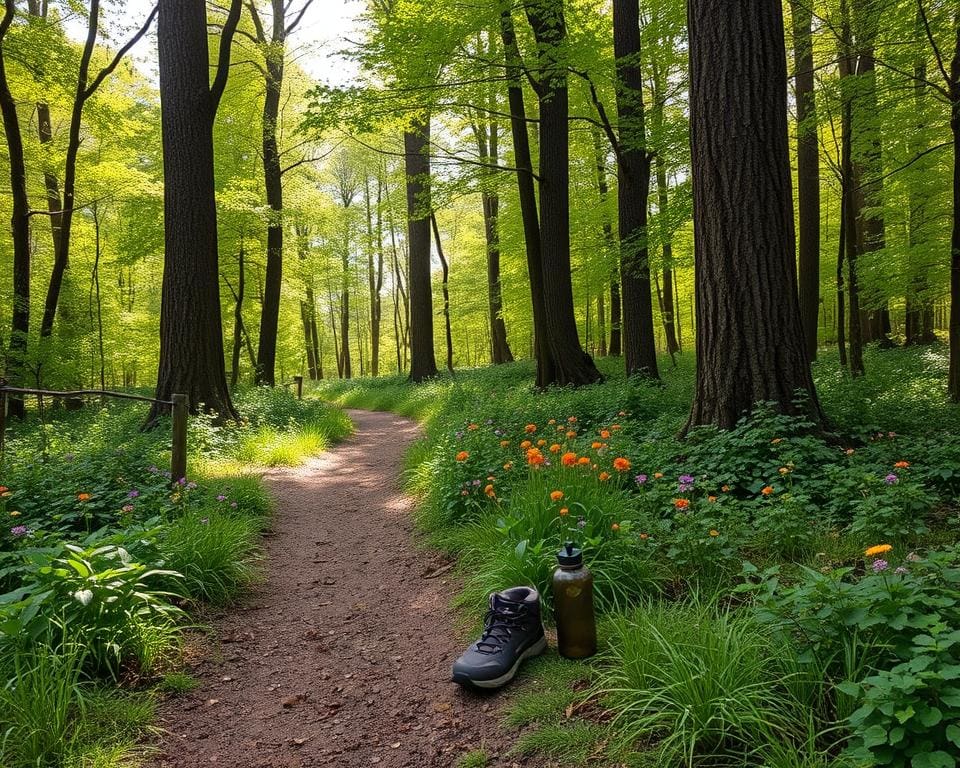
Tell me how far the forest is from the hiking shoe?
0.31 feet

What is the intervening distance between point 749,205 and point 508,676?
368 cm

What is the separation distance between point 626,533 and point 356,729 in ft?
5.29

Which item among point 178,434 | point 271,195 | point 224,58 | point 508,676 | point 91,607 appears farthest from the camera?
point 271,195

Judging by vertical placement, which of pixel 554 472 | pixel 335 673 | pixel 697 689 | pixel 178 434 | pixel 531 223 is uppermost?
pixel 531 223

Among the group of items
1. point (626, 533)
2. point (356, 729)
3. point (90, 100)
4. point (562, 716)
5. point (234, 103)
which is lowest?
point (356, 729)

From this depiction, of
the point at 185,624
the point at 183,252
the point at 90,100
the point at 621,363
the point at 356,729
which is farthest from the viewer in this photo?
the point at 621,363

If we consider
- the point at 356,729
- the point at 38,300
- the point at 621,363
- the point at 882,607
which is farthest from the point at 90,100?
the point at 882,607

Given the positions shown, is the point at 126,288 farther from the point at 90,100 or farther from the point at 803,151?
the point at 803,151

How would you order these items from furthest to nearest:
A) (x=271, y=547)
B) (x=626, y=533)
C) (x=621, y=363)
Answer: (x=621, y=363)
(x=271, y=547)
(x=626, y=533)

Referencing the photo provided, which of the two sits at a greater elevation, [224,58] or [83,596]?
[224,58]

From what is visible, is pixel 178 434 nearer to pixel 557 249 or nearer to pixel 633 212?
pixel 557 249

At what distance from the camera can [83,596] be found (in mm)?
2518

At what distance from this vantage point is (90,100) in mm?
11766

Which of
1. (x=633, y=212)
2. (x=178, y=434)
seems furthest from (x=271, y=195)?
(x=178, y=434)
